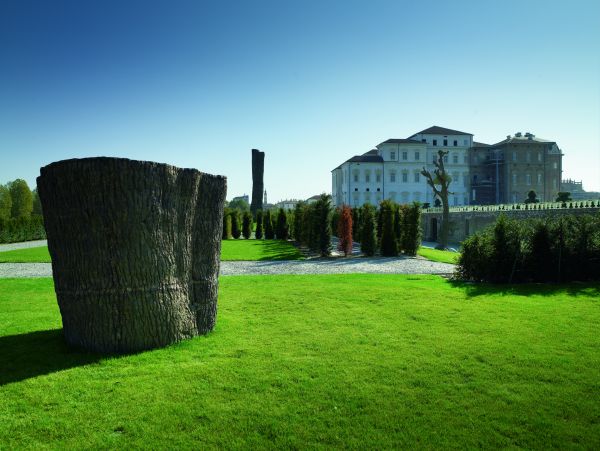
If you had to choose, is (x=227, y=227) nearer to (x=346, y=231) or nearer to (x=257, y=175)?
(x=346, y=231)

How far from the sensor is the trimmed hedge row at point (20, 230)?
2656 centimetres

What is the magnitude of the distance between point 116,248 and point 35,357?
1515 mm

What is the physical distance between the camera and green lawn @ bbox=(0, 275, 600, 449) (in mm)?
3049

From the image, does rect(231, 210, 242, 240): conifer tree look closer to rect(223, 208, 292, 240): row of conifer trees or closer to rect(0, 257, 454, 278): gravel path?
rect(223, 208, 292, 240): row of conifer trees

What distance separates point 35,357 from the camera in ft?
15.3

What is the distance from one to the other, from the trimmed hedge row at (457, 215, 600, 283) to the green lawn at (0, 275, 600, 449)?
10.5ft

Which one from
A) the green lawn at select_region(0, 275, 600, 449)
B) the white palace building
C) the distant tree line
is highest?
the white palace building

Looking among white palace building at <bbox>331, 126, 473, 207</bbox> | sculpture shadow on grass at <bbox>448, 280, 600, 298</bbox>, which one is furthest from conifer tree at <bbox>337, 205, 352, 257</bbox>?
white palace building at <bbox>331, 126, 473, 207</bbox>

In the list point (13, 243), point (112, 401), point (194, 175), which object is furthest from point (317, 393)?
point (13, 243)

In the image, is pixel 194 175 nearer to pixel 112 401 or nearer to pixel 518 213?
pixel 112 401

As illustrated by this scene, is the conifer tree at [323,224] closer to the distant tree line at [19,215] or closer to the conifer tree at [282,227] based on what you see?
the conifer tree at [282,227]

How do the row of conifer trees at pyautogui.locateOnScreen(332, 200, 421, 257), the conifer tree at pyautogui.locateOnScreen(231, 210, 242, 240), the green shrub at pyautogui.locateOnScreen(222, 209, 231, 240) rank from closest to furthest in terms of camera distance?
the row of conifer trees at pyautogui.locateOnScreen(332, 200, 421, 257) < the green shrub at pyautogui.locateOnScreen(222, 209, 231, 240) < the conifer tree at pyautogui.locateOnScreen(231, 210, 242, 240)

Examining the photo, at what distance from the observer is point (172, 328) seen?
16.5 ft

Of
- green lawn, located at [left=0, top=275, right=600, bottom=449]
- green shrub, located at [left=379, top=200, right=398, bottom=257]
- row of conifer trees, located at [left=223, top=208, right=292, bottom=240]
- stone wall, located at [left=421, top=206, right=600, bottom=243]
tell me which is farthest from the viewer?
row of conifer trees, located at [left=223, top=208, right=292, bottom=240]
